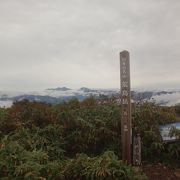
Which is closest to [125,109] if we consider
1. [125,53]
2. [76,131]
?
[125,53]

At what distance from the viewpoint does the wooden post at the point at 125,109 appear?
32.2 ft

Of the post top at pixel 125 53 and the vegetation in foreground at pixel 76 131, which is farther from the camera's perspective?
the post top at pixel 125 53

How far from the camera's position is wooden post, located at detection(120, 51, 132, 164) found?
32.2 feet

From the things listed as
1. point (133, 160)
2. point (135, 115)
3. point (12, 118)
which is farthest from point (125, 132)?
point (12, 118)

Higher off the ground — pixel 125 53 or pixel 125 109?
pixel 125 53

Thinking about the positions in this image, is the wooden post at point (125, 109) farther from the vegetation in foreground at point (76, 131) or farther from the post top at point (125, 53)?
the vegetation in foreground at point (76, 131)

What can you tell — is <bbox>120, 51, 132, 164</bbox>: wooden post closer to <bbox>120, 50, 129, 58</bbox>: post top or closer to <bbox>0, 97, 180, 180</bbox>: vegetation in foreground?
<bbox>120, 50, 129, 58</bbox>: post top

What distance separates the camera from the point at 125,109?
32.6 ft

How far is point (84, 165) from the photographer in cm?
778

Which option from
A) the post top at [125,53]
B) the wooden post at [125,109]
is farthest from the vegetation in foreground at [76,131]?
the post top at [125,53]

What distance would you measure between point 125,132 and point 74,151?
1.57 metres

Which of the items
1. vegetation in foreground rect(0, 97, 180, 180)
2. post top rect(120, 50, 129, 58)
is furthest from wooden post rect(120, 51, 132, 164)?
vegetation in foreground rect(0, 97, 180, 180)

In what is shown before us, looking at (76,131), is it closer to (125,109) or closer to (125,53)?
(125,109)

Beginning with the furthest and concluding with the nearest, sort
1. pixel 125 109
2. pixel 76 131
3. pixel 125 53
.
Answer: pixel 76 131 → pixel 125 53 → pixel 125 109
